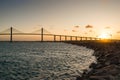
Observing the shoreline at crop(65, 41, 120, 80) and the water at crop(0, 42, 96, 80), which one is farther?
the water at crop(0, 42, 96, 80)

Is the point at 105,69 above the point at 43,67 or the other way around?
above

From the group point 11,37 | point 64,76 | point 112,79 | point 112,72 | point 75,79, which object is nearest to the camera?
point 112,79

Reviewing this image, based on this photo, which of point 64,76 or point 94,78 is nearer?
point 94,78

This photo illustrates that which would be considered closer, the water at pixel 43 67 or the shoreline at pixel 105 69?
the shoreline at pixel 105 69

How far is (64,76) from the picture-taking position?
21734 mm

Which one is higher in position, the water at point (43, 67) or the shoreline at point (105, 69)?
the shoreline at point (105, 69)

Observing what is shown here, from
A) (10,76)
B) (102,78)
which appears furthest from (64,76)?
(102,78)

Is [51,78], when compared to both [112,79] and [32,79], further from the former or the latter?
[112,79]

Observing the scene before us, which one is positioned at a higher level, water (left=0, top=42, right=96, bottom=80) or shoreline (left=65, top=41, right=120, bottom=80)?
shoreline (left=65, top=41, right=120, bottom=80)

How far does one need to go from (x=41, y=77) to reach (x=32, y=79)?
1.18m

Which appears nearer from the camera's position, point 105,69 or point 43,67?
point 105,69

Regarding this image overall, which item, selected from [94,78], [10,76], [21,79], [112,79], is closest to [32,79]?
[21,79]

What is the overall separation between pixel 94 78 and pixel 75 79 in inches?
167

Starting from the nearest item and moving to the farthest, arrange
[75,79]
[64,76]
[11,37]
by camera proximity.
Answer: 1. [75,79]
2. [64,76]
3. [11,37]
